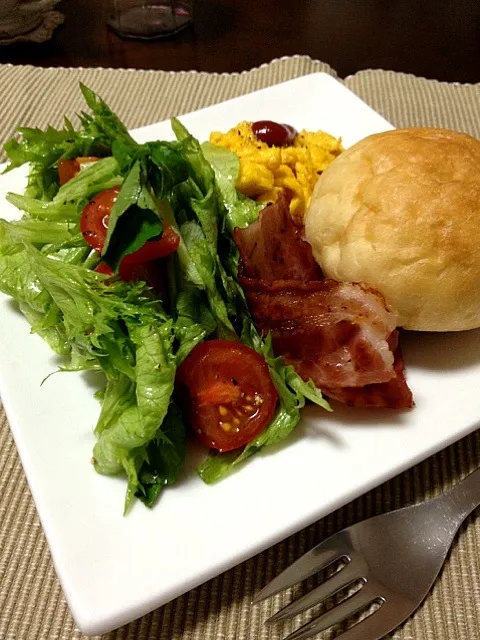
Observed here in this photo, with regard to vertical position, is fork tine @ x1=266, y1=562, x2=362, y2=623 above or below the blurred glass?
below

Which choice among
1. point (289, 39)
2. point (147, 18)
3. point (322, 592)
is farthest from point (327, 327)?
point (147, 18)

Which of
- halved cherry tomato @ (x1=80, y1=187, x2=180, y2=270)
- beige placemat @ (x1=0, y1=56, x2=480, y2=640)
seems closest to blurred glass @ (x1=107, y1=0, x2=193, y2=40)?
halved cherry tomato @ (x1=80, y1=187, x2=180, y2=270)

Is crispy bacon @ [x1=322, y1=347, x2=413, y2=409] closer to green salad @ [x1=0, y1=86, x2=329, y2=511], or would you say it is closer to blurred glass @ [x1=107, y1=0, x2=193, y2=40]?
green salad @ [x1=0, y1=86, x2=329, y2=511]

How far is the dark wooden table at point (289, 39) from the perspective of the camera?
3.66m

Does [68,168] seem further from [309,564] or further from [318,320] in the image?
[309,564]

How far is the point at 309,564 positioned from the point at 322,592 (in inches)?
2.4

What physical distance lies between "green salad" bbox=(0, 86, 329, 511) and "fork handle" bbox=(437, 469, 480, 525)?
16.8 inches

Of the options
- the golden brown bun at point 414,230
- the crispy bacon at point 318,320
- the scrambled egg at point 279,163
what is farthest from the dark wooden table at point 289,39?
the crispy bacon at point 318,320

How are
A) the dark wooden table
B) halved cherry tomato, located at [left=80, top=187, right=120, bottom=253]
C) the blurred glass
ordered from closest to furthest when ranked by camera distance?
halved cherry tomato, located at [left=80, top=187, right=120, bottom=253] → the dark wooden table → the blurred glass

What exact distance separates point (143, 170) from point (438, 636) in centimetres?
126

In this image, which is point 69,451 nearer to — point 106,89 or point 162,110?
point 162,110

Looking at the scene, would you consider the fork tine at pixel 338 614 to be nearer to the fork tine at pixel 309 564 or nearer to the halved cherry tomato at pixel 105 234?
the fork tine at pixel 309 564

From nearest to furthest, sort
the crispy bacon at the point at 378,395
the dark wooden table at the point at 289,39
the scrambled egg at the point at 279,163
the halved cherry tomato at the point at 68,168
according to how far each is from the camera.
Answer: the crispy bacon at the point at 378,395 → the halved cherry tomato at the point at 68,168 → the scrambled egg at the point at 279,163 → the dark wooden table at the point at 289,39

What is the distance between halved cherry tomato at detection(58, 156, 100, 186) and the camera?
1.89m
